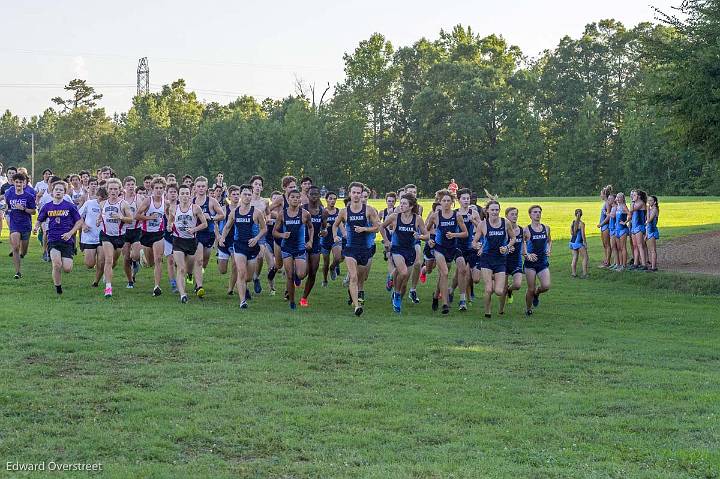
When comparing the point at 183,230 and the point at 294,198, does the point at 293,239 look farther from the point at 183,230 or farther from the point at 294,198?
the point at 183,230

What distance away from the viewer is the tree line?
87.5 m

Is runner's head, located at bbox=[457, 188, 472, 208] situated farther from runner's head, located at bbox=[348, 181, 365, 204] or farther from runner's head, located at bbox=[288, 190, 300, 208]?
runner's head, located at bbox=[288, 190, 300, 208]

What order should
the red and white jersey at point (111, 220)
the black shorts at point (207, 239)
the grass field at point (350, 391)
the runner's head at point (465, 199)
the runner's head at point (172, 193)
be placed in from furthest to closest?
the black shorts at point (207, 239), the runner's head at point (172, 193), the red and white jersey at point (111, 220), the runner's head at point (465, 199), the grass field at point (350, 391)

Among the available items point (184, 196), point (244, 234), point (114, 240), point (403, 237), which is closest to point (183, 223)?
point (184, 196)

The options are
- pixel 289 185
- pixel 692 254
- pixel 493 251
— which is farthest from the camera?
pixel 692 254

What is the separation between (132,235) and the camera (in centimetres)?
1684

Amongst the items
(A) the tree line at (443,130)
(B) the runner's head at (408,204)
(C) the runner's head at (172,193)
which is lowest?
(B) the runner's head at (408,204)

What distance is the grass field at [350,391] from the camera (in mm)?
7023

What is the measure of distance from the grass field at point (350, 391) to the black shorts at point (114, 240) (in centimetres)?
103

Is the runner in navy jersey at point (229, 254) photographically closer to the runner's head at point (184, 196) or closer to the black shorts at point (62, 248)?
the runner's head at point (184, 196)

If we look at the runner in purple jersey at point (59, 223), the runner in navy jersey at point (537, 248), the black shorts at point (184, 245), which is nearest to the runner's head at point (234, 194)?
the black shorts at point (184, 245)

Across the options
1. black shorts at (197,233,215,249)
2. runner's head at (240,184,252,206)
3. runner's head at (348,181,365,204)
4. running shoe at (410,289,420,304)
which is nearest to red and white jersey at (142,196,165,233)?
black shorts at (197,233,215,249)

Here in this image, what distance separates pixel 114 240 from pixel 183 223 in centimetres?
164

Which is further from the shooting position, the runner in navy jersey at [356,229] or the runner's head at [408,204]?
the runner's head at [408,204]
